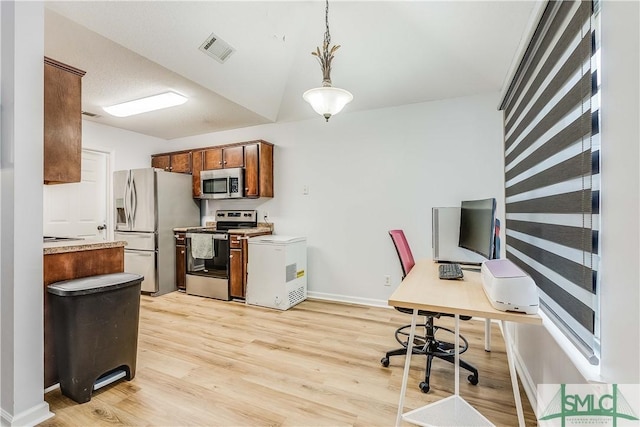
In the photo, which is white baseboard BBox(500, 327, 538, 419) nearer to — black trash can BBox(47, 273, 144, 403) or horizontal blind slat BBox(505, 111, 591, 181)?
horizontal blind slat BBox(505, 111, 591, 181)

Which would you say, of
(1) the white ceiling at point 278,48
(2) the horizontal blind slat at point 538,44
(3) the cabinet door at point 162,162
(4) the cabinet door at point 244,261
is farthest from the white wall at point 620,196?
(3) the cabinet door at point 162,162

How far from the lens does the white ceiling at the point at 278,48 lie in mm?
2287

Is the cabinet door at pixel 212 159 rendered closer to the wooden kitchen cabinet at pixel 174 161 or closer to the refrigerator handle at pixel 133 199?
the wooden kitchen cabinet at pixel 174 161

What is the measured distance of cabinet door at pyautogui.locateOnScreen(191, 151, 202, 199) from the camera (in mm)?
4586

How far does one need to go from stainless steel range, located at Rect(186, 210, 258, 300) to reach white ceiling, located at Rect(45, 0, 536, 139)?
1.62m

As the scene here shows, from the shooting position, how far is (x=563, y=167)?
1.48 meters

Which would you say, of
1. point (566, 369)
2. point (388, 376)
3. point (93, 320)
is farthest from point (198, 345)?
→ point (566, 369)

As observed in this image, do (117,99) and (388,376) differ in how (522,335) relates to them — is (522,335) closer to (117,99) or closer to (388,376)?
(388,376)

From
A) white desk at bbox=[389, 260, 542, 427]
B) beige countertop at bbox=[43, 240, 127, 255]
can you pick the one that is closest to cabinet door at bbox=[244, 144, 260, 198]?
beige countertop at bbox=[43, 240, 127, 255]

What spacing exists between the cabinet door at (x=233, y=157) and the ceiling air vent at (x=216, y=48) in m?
1.46

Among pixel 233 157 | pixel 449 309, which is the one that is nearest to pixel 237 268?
pixel 233 157

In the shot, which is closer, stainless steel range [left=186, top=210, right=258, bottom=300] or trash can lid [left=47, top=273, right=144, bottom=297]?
trash can lid [left=47, top=273, right=144, bottom=297]

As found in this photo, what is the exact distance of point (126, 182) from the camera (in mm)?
4289

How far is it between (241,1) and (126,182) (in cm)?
312
